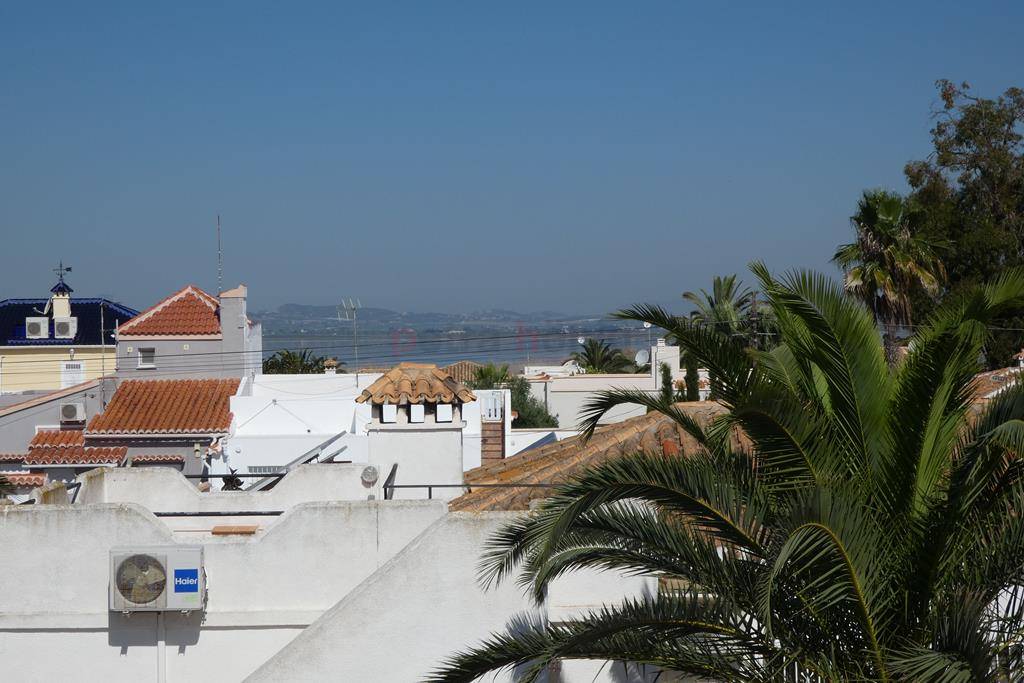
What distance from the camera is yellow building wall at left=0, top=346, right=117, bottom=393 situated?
205 feet

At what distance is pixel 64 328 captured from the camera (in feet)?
211

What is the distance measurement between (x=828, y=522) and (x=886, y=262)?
25.6 metres

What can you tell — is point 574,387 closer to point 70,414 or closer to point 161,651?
point 70,414

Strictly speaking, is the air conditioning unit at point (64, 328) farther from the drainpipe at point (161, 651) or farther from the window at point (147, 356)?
the drainpipe at point (161, 651)

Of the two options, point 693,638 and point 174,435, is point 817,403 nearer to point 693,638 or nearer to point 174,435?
point 693,638

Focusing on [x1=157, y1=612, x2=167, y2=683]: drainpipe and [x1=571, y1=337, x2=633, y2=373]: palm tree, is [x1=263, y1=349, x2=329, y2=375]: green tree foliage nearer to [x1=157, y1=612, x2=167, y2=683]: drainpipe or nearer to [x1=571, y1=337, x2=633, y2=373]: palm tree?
[x1=571, y1=337, x2=633, y2=373]: palm tree

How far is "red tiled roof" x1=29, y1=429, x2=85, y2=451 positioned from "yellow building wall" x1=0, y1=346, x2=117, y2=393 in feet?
122

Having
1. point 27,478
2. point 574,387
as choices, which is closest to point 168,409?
point 27,478

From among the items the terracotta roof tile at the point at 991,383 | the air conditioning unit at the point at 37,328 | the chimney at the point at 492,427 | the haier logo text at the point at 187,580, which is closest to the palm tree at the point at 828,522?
the terracotta roof tile at the point at 991,383

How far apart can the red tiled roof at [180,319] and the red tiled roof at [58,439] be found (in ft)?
40.0

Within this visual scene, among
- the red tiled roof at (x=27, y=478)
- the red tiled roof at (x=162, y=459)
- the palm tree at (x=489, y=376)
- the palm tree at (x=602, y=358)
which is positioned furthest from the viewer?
the palm tree at (x=602, y=358)

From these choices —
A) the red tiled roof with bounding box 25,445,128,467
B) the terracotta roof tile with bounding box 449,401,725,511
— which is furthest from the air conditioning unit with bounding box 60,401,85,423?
the terracotta roof tile with bounding box 449,401,725,511

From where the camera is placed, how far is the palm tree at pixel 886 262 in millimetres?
29875

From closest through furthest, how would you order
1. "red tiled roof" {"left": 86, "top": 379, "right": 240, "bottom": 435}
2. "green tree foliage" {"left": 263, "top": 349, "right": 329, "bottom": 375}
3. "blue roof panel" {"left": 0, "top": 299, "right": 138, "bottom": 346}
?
"red tiled roof" {"left": 86, "top": 379, "right": 240, "bottom": 435}, "green tree foliage" {"left": 263, "top": 349, "right": 329, "bottom": 375}, "blue roof panel" {"left": 0, "top": 299, "right": 138, "bottom": 346}
